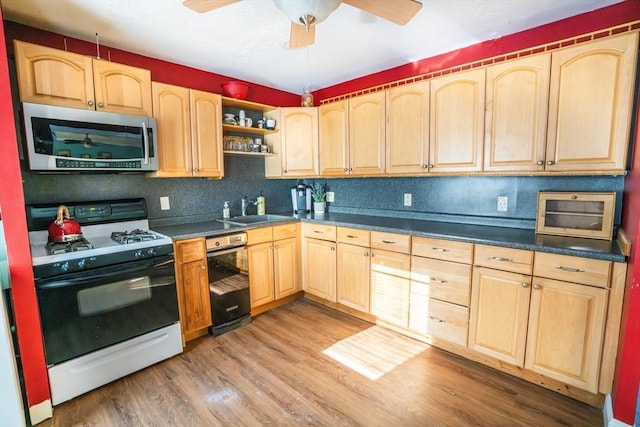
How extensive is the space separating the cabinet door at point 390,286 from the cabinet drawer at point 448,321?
0.22m

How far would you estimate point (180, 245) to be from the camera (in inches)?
90.7

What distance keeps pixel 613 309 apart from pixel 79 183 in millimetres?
3516

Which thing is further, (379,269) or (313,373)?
(379,269)

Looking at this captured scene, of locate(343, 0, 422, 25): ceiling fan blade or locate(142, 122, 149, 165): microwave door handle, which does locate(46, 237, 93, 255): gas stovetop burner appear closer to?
locate(142, 122, 149, 165): microwave door handle

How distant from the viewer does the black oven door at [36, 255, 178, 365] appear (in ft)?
5.64

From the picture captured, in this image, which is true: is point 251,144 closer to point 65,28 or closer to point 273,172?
point 273,172

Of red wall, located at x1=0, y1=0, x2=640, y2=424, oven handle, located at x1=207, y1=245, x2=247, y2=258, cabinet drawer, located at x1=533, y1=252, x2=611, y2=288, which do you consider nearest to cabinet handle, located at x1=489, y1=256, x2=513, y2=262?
cabinet drawer, located at x1=533, y1=252, x2=611, y2=288

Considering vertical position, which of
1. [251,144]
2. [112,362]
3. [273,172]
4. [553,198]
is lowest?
[112,362]

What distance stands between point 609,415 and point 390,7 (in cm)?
238

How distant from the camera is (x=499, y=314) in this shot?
1979mm

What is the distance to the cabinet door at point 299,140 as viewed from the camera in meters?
3.24

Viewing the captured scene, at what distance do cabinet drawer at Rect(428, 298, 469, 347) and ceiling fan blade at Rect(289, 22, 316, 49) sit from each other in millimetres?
1996

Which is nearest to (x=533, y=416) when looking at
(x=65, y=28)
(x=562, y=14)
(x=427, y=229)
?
(x=427, y=229)

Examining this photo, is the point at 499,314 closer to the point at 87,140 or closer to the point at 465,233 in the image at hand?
the point at 465,233
